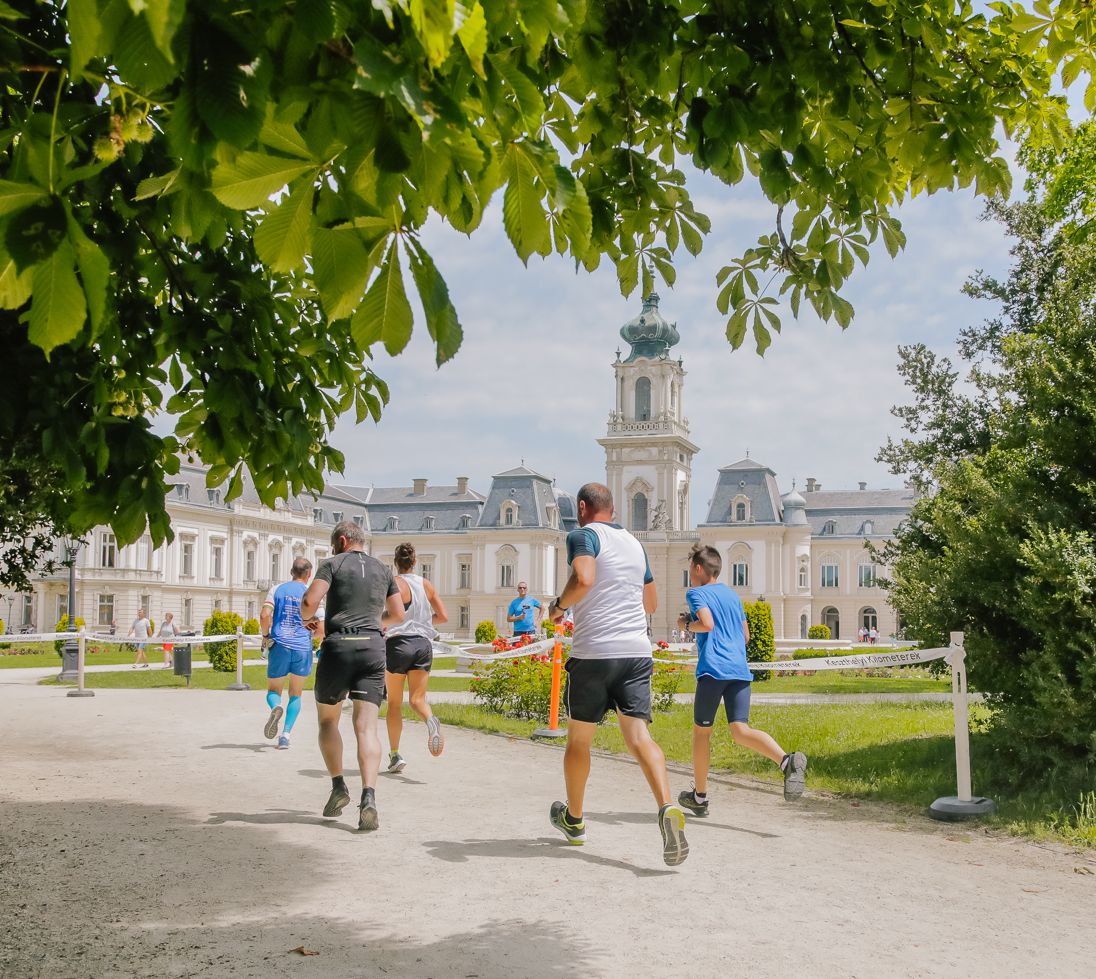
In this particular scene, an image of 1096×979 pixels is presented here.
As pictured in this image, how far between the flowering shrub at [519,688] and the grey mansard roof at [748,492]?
6646cm

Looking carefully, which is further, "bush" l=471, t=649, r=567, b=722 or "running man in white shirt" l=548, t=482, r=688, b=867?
"bush" l=471, t=649, r=567, b=722

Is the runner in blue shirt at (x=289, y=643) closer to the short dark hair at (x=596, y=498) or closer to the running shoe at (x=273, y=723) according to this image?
the running shoe at (x=273, y=723)

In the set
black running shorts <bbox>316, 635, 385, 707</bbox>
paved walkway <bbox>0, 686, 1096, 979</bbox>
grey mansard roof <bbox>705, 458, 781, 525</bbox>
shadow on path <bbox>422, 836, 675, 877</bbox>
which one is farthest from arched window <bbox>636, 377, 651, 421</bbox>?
shadow on path <bbox>422, 836, 675, 877</bbox>

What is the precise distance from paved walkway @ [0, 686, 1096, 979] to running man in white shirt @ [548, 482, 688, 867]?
1.97 feet

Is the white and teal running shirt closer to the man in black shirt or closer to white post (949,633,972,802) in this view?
the man in black shirt

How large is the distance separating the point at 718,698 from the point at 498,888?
2.54m

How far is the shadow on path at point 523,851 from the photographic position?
567cm

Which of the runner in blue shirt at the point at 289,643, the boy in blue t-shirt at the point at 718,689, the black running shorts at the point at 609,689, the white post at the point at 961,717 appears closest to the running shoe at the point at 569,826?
the black running shorts at the point at 609,689

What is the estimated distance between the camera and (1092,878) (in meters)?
5.61

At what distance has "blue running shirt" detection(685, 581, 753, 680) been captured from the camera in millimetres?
7164

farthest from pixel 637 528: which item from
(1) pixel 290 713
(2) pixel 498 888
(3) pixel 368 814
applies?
(2) pixel 498 888

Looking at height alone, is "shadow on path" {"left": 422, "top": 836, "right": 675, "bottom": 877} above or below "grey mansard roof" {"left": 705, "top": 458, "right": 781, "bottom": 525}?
below

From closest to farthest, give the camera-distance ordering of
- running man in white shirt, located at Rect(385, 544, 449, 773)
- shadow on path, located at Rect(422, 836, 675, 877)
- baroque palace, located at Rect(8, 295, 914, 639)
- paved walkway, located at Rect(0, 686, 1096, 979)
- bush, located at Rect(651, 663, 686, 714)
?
paved walkway, located at Rect(0, 686, 1096, 979)
shadow on path, located at Rect(422, 836, 675, 877)
running man in white shirt, located at Rect(385, 544, 449, 773)
bush, located at Rect(651, 663, 686, 714)
baroque palace, located at Rect(8, 295, 914, 639)

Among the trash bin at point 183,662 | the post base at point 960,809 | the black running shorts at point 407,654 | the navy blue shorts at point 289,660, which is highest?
the black running shorts at point 407,654
